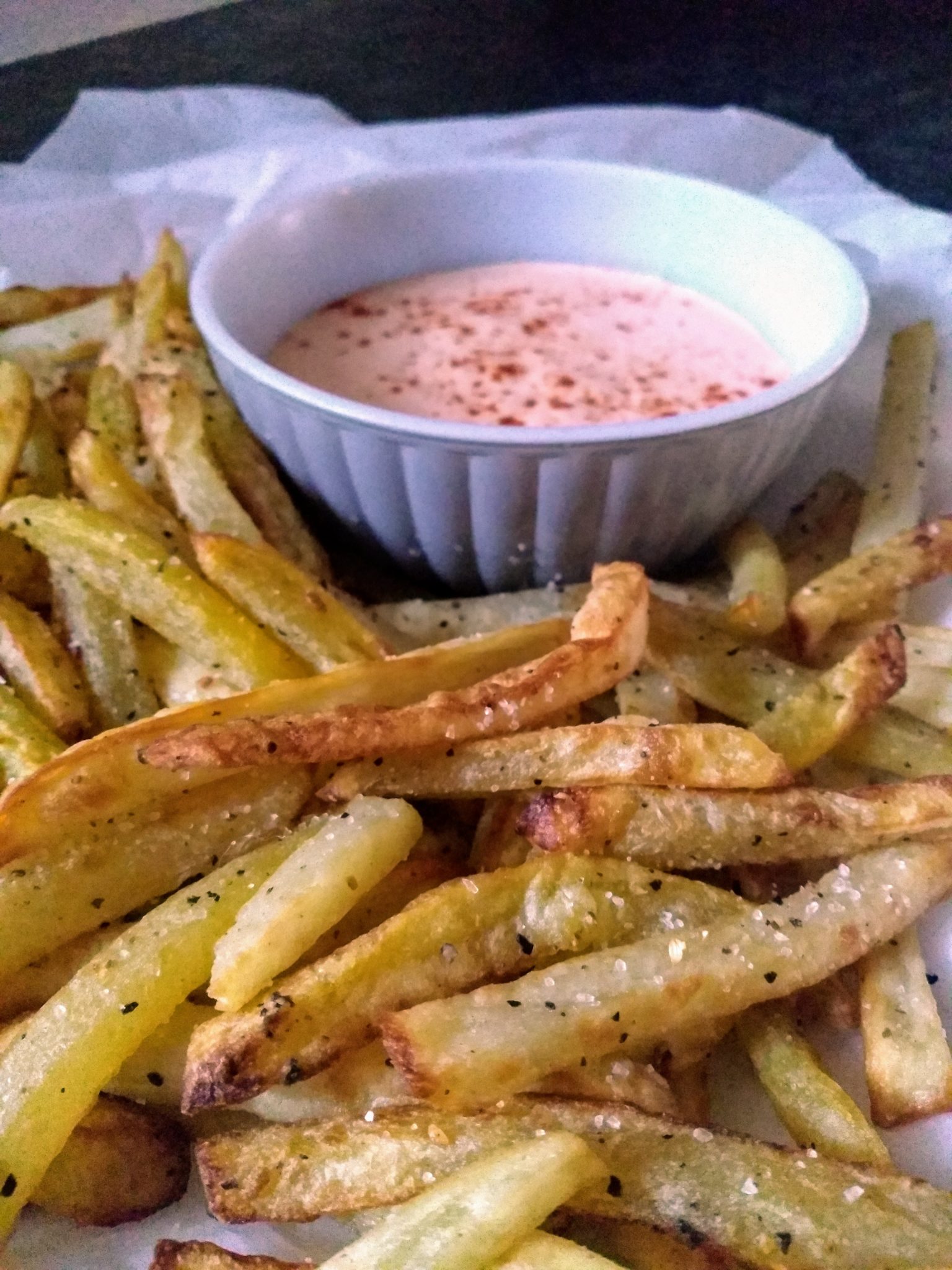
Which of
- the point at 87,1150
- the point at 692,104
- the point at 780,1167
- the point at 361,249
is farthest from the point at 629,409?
the point at 692,104

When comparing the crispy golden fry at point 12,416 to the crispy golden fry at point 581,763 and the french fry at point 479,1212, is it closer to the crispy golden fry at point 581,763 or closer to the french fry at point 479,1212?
the crispy golden fry at point 581,763

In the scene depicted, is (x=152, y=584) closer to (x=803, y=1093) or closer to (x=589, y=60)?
(x=803, y=1093)

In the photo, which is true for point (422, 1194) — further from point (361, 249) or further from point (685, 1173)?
point (361, 249)

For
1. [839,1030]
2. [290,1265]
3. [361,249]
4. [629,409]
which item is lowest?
[839,1030]

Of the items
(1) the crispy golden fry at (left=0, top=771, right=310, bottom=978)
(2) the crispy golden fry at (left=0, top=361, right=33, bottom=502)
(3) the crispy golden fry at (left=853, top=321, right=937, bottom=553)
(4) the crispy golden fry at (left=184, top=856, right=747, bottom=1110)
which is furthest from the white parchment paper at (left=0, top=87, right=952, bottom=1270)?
(1) the crispy golden fry at (left=0, top=771, right=310, bottom=978)

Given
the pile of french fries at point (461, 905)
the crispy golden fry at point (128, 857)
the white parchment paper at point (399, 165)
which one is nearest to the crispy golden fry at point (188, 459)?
the pile of french fries at point (461, 905)

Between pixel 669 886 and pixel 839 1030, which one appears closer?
pixel 669 886

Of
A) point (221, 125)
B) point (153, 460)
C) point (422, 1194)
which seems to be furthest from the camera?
point (221, 125)
